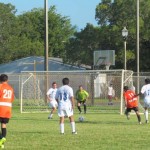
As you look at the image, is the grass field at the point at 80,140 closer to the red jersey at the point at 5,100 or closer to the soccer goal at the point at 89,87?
the red jersey at the point at 5,100

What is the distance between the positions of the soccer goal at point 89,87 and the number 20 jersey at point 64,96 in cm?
1791

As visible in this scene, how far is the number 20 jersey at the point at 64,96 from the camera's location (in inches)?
742

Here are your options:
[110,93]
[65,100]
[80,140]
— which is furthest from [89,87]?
[80,140]

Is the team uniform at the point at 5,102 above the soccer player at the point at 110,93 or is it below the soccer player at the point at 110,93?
below

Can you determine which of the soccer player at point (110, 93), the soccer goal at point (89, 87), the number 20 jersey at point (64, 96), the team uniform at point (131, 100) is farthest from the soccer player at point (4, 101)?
the soccer player at point (110, 93)

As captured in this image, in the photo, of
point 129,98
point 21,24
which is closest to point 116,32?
point 129,98

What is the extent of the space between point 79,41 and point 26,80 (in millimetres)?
24444

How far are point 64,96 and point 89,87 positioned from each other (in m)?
23.4

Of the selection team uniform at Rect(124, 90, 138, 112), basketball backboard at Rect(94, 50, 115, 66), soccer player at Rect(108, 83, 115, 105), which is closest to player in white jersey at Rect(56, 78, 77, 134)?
team uniform at Rect(124, 90, 138, 112)

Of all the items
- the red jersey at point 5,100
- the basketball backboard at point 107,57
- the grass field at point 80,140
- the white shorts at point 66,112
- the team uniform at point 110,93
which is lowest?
the grass field at point 80,140

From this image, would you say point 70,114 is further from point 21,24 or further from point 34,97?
point 21,24

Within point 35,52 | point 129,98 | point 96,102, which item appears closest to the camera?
point 129,98

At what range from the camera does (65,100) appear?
747 inches

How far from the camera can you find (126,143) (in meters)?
15.7
